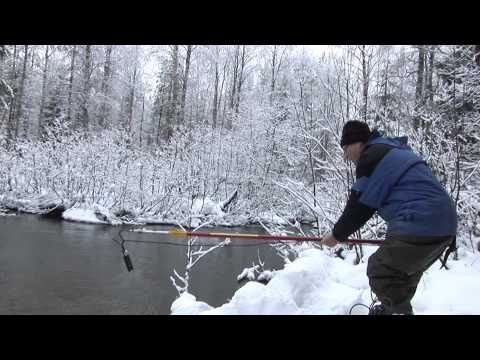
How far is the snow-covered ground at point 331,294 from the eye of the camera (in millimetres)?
2930

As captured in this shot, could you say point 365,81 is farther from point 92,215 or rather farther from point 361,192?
point 92,215

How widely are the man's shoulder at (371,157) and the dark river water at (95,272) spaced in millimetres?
4127

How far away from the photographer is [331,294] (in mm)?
3695

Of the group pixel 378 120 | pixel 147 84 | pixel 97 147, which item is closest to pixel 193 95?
pixel 147 84

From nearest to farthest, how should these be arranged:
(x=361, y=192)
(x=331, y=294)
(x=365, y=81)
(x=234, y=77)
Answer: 1. (x=361, y=192)
2. (x=331, y=294)
3. (x=365, y=81)
4. (x=234, y=77)

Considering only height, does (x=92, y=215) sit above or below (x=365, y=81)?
below


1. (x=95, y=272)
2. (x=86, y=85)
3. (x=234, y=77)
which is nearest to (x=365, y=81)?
(x=95, y=272)

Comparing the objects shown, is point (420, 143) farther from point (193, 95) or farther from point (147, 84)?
point (147, 84)

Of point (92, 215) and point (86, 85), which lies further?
point (86, 85)

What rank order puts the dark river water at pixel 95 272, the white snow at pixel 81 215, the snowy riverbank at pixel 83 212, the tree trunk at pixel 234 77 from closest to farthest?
the dark river water at pixel 95 272 < the white snow at pixel 81 215 < the snowy riverbank at pixel 83 212 < the tree trunk at pixel 234 77

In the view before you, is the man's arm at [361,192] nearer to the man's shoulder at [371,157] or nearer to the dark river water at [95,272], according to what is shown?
the man's shoulder at [371,157]

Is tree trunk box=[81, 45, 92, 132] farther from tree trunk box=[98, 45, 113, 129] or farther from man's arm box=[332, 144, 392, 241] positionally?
man's arm box=[332, 144, 392, 241]

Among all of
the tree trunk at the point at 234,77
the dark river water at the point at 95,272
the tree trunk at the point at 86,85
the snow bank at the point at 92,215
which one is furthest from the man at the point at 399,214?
the tree trunk at the point at 234,77

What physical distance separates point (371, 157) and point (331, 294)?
219 cm
